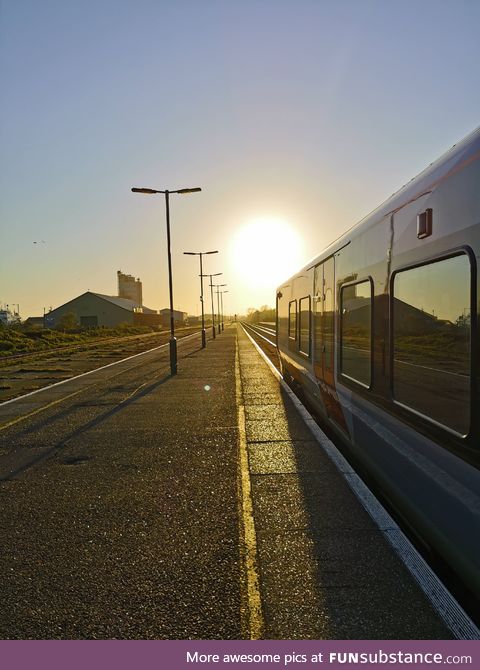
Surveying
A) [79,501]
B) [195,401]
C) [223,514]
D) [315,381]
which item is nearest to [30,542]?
[79,501]

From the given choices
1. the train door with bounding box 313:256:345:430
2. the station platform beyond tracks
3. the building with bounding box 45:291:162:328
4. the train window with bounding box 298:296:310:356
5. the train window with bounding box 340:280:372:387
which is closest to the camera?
→ the station platform beyond tracks

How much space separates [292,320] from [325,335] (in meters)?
5.30

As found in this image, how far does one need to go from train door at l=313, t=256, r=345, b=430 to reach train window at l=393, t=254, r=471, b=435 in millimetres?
2685

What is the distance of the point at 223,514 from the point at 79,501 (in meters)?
1.69

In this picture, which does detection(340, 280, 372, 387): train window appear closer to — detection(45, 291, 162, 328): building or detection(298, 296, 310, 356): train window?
detection(298, 296, 310, 356): train window

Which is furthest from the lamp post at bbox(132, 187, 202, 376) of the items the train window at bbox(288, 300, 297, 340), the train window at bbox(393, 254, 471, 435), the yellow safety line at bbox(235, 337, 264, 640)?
the train window at bbox(393, 254, 471, 435)

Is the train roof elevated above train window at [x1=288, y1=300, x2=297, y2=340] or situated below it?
above

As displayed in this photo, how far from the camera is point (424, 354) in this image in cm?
400

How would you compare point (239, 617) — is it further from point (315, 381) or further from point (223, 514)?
point (315, 381)

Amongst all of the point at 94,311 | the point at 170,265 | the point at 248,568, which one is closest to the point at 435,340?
the point at 248,568

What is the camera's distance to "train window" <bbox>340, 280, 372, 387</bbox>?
5.55 metres

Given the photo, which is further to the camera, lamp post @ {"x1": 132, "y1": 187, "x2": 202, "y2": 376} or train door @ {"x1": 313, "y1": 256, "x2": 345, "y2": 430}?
lamp post @ {"x1": 132, "y1": 187, "x2": 202, "y2": 376}

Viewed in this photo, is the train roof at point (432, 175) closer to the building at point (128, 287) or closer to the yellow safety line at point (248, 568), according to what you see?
the yellow safety line at point (248, 568)

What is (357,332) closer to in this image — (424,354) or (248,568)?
(424,354)
